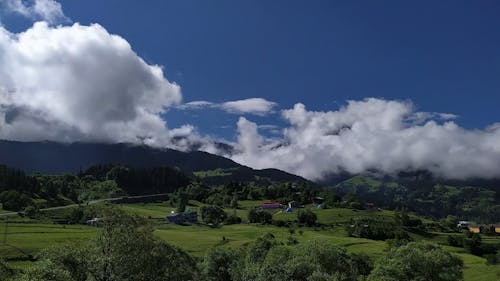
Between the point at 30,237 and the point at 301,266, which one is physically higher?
the point at 301,266

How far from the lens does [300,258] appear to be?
86.4 m

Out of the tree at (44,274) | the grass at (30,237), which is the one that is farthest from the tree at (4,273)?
the grass at (30,237)

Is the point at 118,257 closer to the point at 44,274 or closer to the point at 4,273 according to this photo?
the point at 44,274

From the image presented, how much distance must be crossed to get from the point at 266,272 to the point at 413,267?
1311 inches

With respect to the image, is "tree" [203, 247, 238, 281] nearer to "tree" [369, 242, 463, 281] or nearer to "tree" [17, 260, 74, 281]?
"tree" [369, 242, 463, 281]

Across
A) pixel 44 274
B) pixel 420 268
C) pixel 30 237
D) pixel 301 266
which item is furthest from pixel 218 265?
pixel 44 274

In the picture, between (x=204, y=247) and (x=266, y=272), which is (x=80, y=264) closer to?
(x=266, y=272)

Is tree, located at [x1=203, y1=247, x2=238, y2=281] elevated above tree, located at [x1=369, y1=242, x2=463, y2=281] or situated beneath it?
situated beneath

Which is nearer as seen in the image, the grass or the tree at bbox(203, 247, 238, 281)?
the tree at bbox(203, 247, 238, 281)

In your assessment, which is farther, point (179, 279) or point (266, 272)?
point (266, 272)

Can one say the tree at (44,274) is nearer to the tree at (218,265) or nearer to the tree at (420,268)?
the tree at (420,268)

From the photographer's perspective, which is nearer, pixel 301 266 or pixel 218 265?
pixel 301 266

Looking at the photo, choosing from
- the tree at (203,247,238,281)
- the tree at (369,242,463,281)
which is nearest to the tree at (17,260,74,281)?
the tree at (369,242,463,281)

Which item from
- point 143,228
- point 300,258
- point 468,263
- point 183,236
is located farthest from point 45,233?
point 468,263
